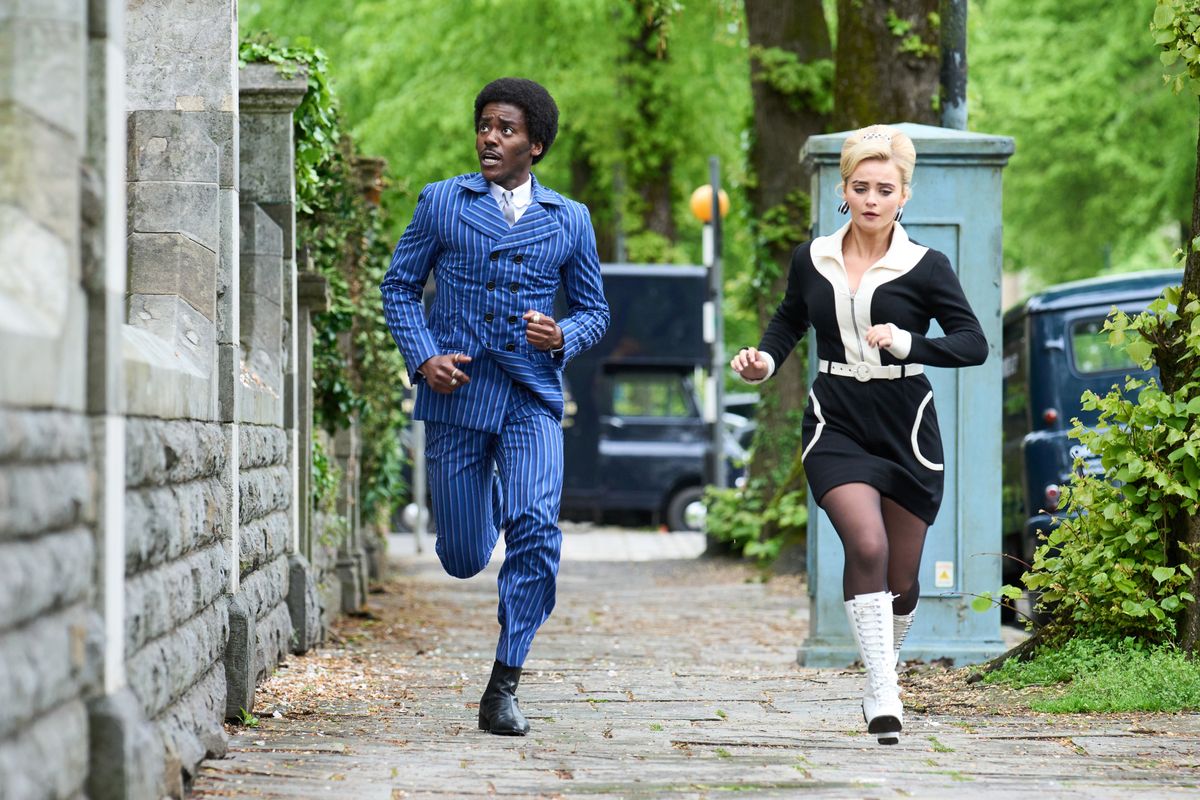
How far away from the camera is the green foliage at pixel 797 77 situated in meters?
15.5

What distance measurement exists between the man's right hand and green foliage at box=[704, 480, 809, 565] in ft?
29.5

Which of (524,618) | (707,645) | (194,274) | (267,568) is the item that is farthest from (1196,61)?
(707,645)

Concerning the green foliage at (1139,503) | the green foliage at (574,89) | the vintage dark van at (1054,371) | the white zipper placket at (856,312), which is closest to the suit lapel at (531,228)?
the white zipper placket at (856,312)

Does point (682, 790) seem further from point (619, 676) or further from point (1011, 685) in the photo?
point (619, 676)

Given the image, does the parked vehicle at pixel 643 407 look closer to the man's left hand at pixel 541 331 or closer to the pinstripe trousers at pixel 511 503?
the pinstripe trousers at pixel 511 503

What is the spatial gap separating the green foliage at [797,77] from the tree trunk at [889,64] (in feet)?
9.56

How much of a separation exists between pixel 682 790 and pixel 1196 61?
3.22m

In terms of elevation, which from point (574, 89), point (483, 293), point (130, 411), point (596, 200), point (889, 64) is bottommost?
point (130, 411)

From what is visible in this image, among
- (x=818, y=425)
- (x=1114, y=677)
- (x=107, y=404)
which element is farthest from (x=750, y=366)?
(x=107, y=404)

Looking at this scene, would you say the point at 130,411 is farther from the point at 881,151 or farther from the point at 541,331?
the point at 881,151

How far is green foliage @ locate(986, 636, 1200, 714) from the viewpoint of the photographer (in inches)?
243

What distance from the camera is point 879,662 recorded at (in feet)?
17.8

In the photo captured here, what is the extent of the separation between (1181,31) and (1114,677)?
2.17m

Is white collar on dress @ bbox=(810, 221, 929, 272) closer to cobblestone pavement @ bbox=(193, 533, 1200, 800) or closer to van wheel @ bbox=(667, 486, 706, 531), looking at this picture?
cobblestone pavement @ bbox=(193, 533, 1200, 800)
